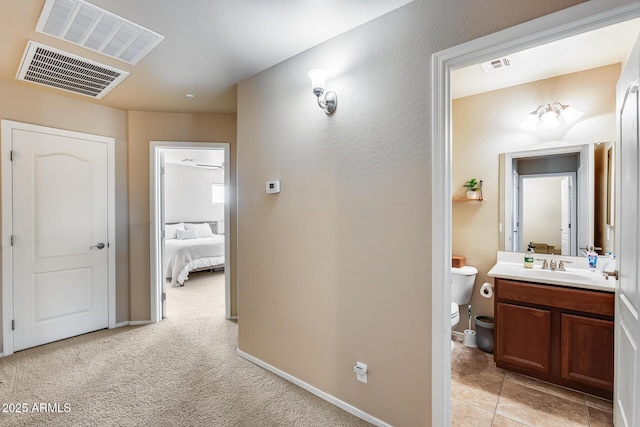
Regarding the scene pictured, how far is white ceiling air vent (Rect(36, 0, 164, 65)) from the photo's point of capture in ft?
5.54

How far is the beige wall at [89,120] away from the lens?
279cm

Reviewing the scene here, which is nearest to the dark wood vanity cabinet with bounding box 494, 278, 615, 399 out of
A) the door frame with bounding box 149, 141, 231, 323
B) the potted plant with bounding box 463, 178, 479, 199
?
the potted plant with bounding box 463, 178, 479, 199

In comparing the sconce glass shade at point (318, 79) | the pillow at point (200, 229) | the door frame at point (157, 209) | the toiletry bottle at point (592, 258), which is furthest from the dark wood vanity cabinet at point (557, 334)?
the pillow at point (200, 229)

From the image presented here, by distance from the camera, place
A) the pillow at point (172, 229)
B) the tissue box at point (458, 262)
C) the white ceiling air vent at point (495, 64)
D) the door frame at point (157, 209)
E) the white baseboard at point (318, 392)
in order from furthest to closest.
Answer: the pillow at point (172, 229)
the door frame at point (157, 209)
the tissue box at point (458, 262)
the white ceiling air vent at point (495, 64)
the white baseboard at point (318, 392)

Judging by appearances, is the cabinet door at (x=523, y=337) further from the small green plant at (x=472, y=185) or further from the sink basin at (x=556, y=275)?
the small green plant at (x=472, y=185)

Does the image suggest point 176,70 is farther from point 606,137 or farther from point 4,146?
point 606,137

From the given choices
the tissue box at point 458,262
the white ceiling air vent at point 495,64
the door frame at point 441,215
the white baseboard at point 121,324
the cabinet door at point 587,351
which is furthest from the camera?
the white baseboard at point 121,324

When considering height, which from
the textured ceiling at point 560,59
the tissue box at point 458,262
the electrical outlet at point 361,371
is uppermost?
the textured ceiling at point 560,59

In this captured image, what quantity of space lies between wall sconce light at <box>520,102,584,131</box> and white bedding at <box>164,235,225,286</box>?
533 centimetres

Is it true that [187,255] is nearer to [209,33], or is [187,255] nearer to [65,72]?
[65,72]

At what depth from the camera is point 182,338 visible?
10.2ft

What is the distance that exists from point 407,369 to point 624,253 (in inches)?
48.8

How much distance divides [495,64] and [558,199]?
1.31 m

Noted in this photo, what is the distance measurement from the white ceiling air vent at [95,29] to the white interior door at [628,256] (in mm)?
2624
